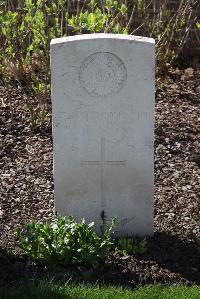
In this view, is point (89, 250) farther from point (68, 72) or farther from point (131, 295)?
point (68, 72)

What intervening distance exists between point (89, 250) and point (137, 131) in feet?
2.80

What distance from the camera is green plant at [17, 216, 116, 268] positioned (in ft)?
16.0

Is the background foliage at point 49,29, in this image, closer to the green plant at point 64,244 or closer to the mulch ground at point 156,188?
the mulch ground at point 156,188

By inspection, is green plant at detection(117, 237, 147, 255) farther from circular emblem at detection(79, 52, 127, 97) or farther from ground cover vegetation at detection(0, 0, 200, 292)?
circular emblem at detection(79, 52, 127, 97)

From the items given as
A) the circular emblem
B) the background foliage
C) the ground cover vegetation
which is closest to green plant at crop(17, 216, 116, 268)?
the ground cover vegetation

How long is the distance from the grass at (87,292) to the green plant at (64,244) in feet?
0.71

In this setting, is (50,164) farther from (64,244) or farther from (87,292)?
(87,292)

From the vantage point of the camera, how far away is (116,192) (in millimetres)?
5277

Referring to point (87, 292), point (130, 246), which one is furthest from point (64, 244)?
point (130, 246)

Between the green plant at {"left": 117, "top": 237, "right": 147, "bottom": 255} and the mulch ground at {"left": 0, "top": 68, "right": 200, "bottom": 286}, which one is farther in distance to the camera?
the green plant at {"left": 117, "top": 237, "right": 147, "bottom": 255}

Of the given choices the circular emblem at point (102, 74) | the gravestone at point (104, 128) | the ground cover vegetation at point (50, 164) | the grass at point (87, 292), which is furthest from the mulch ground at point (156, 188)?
the circular emblem at point (102, 74)

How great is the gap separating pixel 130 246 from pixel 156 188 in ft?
3.42

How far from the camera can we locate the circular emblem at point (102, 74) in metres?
4.95

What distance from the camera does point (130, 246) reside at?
5.12 meters
